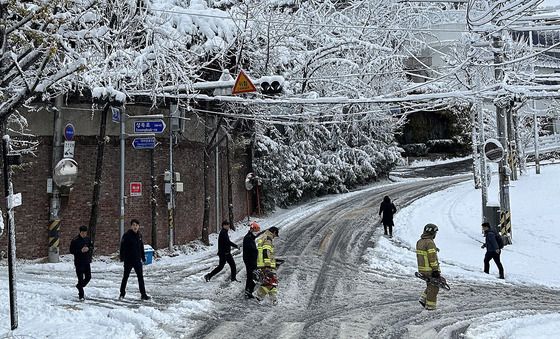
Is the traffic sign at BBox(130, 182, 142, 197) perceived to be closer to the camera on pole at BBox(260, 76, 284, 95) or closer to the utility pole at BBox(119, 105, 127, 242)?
the utility pole at BBox(119, 105, 127, 242)

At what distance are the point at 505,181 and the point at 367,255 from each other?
555cm

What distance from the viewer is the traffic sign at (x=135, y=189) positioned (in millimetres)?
18219

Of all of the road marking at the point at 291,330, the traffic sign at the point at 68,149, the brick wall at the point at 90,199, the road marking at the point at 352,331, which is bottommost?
the road marking at the point at 352,331

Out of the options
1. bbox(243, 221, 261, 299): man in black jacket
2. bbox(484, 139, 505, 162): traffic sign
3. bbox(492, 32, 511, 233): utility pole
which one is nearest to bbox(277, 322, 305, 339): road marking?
bbox(243, 221, 261, 299): man in black jacket

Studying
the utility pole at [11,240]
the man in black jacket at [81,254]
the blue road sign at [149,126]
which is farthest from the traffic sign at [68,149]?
the utility pole at [11,240]

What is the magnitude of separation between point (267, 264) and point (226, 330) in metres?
2.20

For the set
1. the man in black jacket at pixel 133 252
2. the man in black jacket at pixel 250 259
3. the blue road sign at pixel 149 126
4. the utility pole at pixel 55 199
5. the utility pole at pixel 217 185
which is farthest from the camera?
the utility pole at pixel 217 185

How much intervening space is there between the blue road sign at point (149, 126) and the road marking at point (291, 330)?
960 cm

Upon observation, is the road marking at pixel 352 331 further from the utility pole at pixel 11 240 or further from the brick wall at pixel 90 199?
the brick wall at pixel 90 199

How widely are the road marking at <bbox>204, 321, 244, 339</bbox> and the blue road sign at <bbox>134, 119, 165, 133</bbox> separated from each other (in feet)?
30.0

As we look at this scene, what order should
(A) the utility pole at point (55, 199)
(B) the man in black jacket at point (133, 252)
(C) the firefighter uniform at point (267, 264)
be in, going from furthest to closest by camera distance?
(A) the utility pole at point (55, 199)
(C) the firefighter uniform at point (267, 264)
(B) the man in black jacket at point (133, 252)

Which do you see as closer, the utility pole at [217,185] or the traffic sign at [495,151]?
the traffic sign at [495,151]

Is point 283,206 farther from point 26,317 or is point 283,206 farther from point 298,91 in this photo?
point 26,317

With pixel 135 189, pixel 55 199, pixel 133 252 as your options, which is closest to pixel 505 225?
pixel 135 189
